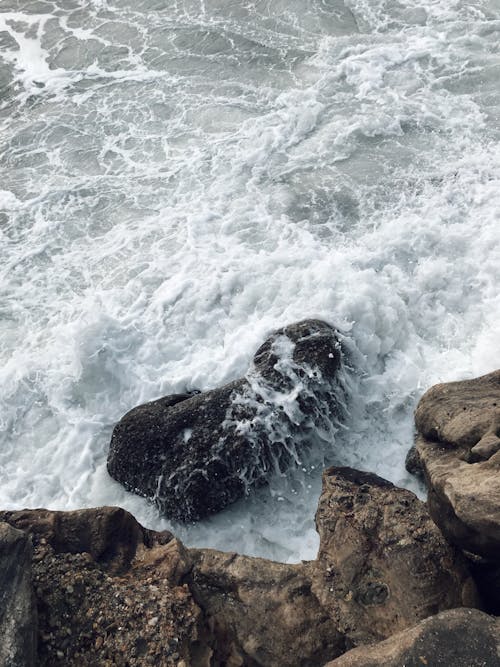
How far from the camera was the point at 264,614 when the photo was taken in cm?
575

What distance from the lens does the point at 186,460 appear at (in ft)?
26.1

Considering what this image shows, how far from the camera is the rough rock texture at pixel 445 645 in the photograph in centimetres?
432

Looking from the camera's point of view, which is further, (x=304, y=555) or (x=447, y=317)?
(x=447, y=317)

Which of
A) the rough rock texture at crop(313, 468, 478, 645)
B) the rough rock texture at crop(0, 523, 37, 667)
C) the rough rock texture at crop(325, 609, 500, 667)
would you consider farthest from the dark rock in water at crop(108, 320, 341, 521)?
the rough rock texture at crop(325, 609, 500, 667)

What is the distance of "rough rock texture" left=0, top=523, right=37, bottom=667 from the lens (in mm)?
4871

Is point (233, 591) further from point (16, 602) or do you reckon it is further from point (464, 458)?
point (464, 458)

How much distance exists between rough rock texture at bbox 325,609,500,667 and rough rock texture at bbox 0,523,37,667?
8.42 ft

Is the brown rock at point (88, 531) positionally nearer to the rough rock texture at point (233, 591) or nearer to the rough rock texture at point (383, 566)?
the rough rock texture at point (233, 591)

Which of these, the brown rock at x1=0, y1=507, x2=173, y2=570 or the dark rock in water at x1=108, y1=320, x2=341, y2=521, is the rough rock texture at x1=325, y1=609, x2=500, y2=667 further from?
A: the dark rock in water at x1=108, y1=320, x2=341, y2=521

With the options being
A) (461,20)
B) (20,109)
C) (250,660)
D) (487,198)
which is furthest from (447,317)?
(20,109)

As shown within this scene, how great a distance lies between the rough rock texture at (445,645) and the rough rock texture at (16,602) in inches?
101

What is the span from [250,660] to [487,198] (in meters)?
8.86

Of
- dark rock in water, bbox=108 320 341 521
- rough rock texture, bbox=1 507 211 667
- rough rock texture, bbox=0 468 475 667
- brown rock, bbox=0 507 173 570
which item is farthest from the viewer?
dark rock in water, bbox=108 320 341 521

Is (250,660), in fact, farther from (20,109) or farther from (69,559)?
(20,109)
